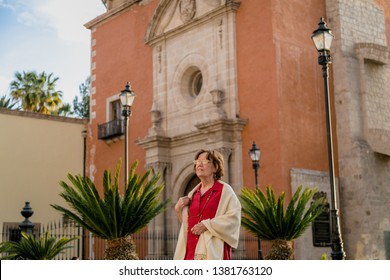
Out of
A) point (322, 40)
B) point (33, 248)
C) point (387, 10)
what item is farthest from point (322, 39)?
point (387, 10)

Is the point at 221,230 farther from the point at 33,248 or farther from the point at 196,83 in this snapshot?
the point at 196,83

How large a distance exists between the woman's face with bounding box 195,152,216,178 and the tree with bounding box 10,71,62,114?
31.2 meters

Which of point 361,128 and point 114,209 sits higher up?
point 361,128

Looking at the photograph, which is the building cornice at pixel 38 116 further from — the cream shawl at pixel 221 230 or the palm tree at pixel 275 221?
the cream shawl at pixel 221 230

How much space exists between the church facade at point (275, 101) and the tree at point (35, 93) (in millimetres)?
16440

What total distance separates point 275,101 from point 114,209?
7.93 meters

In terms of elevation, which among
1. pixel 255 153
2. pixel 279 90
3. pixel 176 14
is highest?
pixel 176 14

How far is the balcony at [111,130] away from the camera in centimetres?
2002

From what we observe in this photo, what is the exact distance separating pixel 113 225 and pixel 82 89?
31621 millimetres

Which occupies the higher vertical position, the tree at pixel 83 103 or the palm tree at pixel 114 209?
the tree at pixel 83 103

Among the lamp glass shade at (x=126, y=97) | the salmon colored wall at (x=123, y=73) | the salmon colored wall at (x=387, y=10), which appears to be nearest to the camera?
the lamp glass shade at (x=126, y=97)

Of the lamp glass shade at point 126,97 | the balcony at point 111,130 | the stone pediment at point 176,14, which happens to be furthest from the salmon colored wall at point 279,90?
the balcony at point 111,130

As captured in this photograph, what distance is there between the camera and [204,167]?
3.88m

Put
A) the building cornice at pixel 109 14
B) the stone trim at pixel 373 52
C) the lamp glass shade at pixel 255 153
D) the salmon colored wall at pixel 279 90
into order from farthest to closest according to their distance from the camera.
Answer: the building cornice at pixel 109 14, the stone trim at pixel 373 52, the salmon colored wall at pixel 279 90, the lamp glass shade at pixel 255 153
